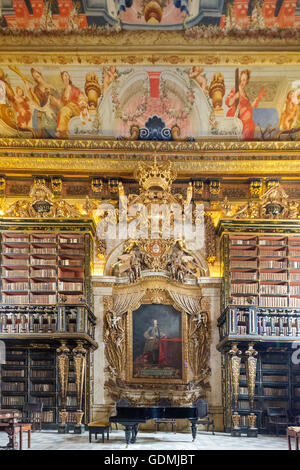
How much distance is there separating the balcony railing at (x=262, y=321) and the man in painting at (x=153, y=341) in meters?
1.79

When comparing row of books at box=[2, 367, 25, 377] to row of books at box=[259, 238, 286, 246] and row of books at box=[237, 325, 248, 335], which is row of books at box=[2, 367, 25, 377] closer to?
row of books at box=[237, 325, 248, 335]

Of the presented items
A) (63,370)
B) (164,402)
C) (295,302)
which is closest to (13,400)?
(63,370)

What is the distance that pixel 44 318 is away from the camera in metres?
15.1

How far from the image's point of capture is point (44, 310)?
15.1 meters

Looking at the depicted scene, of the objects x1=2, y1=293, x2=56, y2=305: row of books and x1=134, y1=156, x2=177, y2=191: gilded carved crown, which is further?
x1=134, y1=156, x2=177, y2=191: gilded carved crown

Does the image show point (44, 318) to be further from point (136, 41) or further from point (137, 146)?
point (136, 41)

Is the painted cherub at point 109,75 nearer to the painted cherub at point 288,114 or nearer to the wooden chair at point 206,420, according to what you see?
A: the painted cherub at point 288,114

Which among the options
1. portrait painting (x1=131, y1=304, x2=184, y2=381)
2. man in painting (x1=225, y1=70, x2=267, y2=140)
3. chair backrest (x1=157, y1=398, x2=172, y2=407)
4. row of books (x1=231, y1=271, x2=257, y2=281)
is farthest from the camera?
man in painting (x1=225, y1=70, x2=267, y2=140)

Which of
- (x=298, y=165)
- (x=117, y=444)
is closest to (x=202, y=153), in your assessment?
(x=298, y=165)

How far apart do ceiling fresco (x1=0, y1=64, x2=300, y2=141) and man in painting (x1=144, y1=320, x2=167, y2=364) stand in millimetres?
4860

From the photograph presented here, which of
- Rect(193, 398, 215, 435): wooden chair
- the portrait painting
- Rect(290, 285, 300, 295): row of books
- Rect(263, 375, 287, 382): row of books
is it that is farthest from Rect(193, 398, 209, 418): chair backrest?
Rect(290, 285, 300, 295): row of books

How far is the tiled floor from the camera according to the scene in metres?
11.7

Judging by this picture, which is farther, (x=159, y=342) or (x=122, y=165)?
(x=122, y=165)

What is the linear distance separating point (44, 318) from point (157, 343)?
2876 mm
